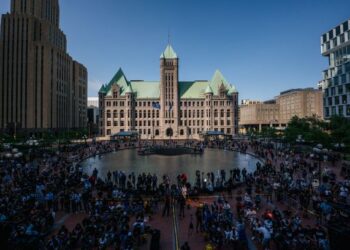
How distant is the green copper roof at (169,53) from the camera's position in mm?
102188

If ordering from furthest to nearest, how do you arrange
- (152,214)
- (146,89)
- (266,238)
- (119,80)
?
1. (146,89)
2. (119,80)
3. (152,214)
4. (266,238)

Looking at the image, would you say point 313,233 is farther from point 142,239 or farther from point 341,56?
point 341,56

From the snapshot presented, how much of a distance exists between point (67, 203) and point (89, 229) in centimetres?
683

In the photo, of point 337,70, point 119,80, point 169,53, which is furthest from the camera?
point 119,80

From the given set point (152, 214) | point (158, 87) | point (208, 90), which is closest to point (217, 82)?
point (208, 90)

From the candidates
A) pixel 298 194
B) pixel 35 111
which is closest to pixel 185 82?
pixel 35 111

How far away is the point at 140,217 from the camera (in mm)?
14445

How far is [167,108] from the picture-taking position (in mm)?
101062

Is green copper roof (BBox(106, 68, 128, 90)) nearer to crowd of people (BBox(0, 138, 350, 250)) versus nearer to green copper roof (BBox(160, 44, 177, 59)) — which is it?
green copper roof (BBox(160, 44, 177, 59))

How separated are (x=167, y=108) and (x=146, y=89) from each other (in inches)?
593

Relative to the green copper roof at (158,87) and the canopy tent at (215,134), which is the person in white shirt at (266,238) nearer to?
the canopy tent at (215,134)

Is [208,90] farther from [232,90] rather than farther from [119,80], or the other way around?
[119,80]

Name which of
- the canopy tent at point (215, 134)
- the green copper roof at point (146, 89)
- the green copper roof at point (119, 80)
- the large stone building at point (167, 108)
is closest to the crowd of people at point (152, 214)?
the canopy tent at point (215, 134)

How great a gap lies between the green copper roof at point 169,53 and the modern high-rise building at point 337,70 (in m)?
58.3
